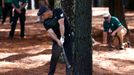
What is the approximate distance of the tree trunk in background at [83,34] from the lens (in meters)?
5.23

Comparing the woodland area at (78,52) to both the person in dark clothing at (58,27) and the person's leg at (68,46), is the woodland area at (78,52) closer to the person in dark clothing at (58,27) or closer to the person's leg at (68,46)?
the person in dark clothing at (58,27)

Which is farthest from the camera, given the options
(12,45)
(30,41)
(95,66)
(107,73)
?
(30,41)

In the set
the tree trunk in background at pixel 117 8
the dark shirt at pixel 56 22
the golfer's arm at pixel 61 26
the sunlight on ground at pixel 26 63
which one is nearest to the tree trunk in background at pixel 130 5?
the tree trunk in background at pixel 117 8

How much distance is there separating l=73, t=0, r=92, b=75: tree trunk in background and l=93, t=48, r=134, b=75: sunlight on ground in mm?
4792

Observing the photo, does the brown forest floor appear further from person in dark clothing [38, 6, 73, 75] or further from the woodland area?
person in dark clothing [38, 6, 73, 75]

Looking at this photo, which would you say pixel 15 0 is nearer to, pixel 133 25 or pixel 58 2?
pixel 58 2

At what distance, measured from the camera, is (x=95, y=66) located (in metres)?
10.3

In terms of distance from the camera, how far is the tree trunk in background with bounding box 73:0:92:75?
17.1ft

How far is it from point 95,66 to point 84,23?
5185 millimetres

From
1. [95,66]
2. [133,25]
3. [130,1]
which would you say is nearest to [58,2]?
[95,66]

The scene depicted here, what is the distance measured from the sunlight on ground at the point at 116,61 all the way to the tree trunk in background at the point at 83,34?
15.7 feet

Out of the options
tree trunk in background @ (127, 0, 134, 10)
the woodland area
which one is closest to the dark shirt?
the woodland area

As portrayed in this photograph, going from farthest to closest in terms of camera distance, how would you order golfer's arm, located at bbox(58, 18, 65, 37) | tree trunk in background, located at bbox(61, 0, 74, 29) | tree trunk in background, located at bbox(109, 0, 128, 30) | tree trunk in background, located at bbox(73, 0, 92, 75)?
tree trunk in background, located at bbox(109, 0, 128, 30) → tree trunk in background, located at bbox(61, 0, 74, 29) → golfer's arm, located at bbox(58, 18, 65, 37) → tree trunk in background, located at bbox(73, 0, 92, 75)

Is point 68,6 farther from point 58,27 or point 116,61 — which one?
point 116,61
